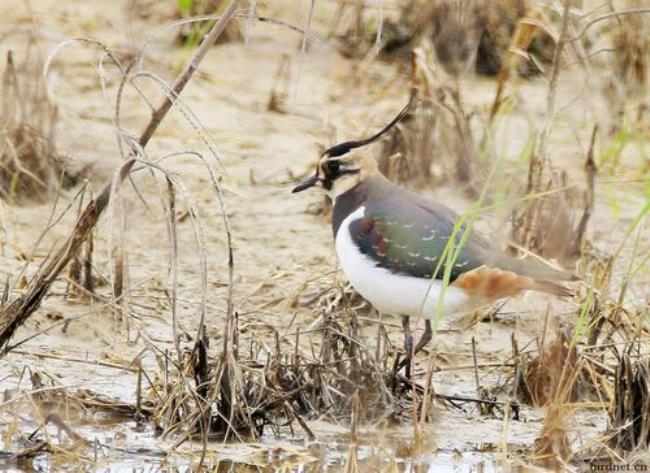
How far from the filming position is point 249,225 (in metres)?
8.12

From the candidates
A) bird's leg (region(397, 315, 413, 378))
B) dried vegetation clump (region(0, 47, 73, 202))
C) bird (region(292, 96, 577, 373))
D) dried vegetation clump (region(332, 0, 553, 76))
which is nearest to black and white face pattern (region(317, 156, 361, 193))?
bird (region(292, 96, 577, 373))

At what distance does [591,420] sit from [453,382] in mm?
632

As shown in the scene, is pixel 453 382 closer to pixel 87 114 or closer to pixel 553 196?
pixel 553 196

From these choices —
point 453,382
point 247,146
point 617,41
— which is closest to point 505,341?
point 453,382

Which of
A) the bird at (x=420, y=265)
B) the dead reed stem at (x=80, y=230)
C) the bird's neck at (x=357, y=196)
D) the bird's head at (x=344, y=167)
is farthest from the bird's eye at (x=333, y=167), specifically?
the dead reed stem at (x=80, y=230)

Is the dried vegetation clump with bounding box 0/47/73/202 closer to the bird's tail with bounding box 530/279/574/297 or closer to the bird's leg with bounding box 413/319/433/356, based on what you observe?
the bird's leg with bounding box 413/319/433/356

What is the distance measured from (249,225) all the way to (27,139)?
3.94 feet

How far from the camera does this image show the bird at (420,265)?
5969 millimetres

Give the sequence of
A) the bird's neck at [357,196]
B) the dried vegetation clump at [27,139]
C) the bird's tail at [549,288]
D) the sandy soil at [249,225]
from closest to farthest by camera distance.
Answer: the sandy soil at [249,225]
the bird's tail at [549,288]
the bird's neck at [357,196]
the dried vegetation clump at [27,139]

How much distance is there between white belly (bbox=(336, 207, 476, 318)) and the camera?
6.02 meters

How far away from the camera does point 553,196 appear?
7391 mm

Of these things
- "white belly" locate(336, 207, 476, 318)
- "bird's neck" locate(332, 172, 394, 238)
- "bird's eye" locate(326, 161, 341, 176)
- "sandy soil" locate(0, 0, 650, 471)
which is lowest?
"sandy soil" locate(0, 0, 650, 471)

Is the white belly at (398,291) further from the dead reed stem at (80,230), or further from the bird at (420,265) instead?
the dead reed stem at (80,230)

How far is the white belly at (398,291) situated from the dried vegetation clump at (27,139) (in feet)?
7.31
